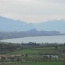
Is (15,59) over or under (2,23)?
under

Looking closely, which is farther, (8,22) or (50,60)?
(8,22)

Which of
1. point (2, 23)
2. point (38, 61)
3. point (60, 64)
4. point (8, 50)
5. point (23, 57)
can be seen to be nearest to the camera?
point (60, 64)

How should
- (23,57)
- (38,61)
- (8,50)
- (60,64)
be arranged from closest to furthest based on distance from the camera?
(60,64) → (38,61) → (23,57) → (8,50)

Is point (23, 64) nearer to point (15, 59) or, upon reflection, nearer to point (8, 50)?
point (15, 59)

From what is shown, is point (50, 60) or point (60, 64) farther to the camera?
point (50, 60)

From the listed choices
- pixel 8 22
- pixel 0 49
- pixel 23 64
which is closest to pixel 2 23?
pixel 8 22

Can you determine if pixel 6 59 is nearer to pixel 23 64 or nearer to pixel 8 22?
pixel 23 64

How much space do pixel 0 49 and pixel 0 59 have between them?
24.2 feet

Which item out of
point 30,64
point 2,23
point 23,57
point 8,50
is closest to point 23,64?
point 30,64

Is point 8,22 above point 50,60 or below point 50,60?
above

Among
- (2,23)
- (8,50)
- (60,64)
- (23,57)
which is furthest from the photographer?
(2,23)

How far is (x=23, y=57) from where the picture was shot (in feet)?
72.1

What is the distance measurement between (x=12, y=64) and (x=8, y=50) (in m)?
10.2

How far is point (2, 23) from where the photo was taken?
A: 573 ft
